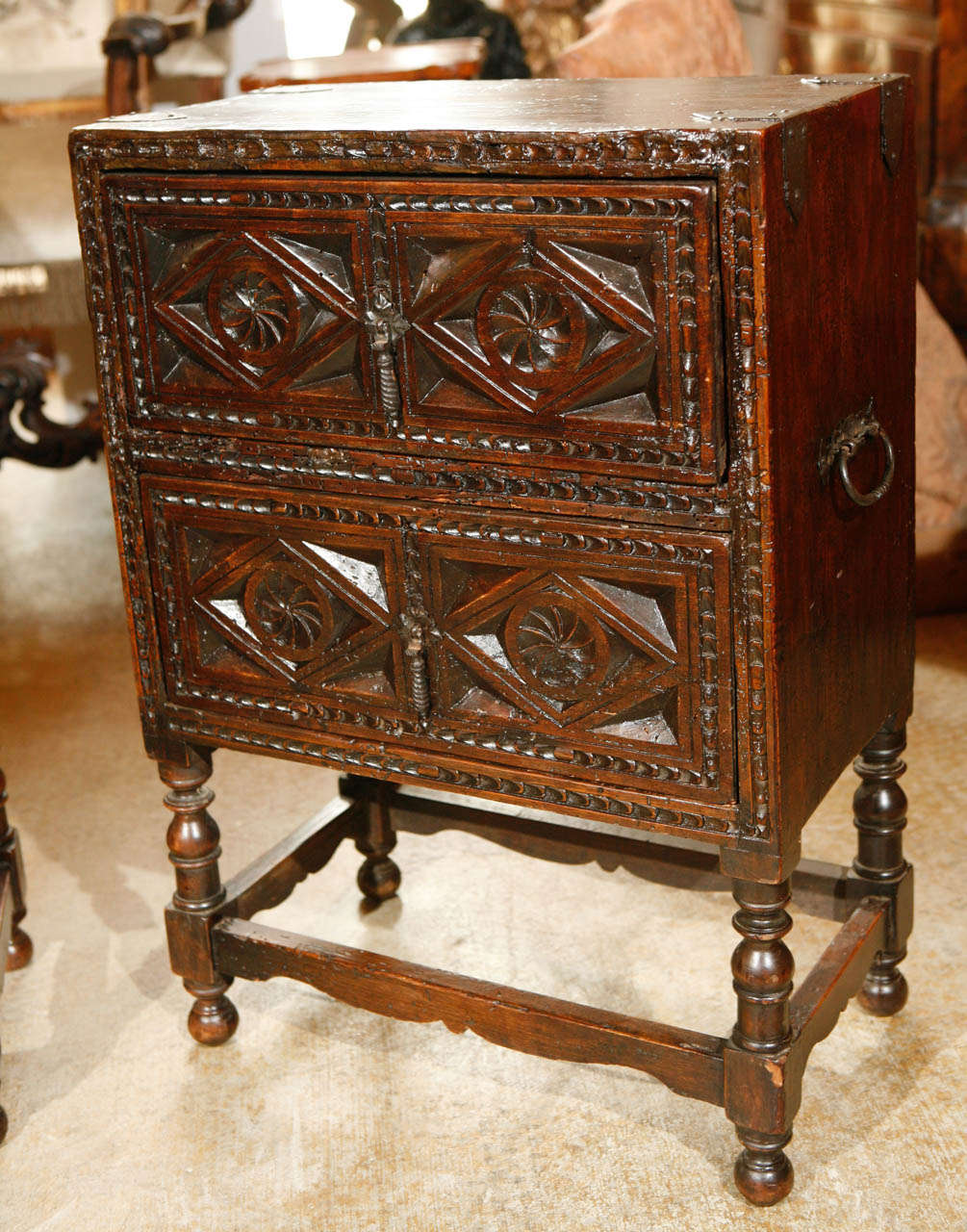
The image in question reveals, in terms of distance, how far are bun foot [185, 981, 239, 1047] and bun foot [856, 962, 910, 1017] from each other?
715mm

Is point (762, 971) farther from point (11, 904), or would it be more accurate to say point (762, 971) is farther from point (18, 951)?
point (18, 951)

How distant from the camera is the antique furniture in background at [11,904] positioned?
185 cm

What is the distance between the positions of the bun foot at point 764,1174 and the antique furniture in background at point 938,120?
6.39 feet

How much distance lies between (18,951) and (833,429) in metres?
1.21

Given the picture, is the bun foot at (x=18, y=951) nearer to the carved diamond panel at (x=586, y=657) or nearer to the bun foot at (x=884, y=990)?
the carved diamond panel at (x=586, y=657)

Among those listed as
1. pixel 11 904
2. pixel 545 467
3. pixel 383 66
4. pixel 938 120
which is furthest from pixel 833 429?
pixel 383 66

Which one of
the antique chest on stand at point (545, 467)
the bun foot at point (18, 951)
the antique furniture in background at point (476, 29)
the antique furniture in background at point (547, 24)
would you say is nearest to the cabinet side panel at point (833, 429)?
the antique chest on stand at point (545, 467)

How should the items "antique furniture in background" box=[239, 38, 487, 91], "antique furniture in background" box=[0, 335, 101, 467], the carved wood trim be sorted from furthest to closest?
1. "antique furniture in background" box=[239, 38, 487, 91]
2. "antique furniture in background" box=[0, 335, 101, 467]
3. the carved wood trim

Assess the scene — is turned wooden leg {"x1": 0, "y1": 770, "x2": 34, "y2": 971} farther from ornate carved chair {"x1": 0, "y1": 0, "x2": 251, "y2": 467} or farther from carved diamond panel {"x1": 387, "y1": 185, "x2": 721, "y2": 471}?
ornate carved chair {"x1": 0, "y1": 0, "x2": 251, "y2": 467}

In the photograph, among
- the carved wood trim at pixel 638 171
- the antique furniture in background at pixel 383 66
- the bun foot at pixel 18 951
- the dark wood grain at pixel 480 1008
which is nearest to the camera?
the carved wood trim at pixel 638 171

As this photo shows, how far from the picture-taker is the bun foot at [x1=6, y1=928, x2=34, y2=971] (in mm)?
2068

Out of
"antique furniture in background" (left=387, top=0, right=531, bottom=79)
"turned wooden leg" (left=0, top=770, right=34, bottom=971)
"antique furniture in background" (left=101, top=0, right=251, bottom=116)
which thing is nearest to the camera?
"turned wooden leg" (left=0, top=770, right=34, bottom=971)

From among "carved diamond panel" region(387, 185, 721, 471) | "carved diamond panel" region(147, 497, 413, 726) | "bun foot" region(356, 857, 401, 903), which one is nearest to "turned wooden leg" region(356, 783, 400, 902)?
"bun foot" region(356, 857, 401, 903)

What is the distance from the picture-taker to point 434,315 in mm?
1445
